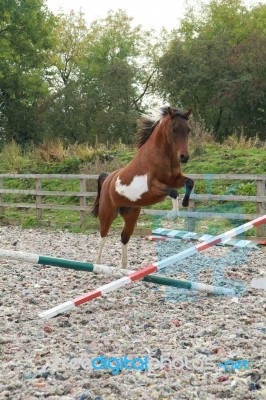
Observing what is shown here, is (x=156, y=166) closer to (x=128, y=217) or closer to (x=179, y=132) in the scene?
(x=179, y=132)

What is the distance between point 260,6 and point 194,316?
40.5 m

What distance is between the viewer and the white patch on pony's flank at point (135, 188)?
5.65 m

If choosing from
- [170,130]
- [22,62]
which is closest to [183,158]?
[170,130]

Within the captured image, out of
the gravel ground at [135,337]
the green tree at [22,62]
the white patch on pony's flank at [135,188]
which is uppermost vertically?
the green tree at [22,62]

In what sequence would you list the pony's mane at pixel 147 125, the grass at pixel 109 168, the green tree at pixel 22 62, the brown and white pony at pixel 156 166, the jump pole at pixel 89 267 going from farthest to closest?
the green tree at pixel 22 62
the grass at pixel 109 168
the pony's mane at pixel 147 125
the brown and white pony at pixel 156 166
the jump pole at pixel 89 267

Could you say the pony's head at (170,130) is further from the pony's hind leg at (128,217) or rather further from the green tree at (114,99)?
the green tree at (114,99)

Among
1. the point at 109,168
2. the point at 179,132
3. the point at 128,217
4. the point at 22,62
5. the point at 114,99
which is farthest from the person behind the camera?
the point at 114,99

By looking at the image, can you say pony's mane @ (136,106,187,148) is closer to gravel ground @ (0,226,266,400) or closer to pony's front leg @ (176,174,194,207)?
pony's front leg @ (176,174,194,207)

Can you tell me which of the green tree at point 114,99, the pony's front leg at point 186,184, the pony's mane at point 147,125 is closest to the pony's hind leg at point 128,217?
the pony's mane at point 147,125

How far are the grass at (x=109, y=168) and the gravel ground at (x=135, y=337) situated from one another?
4.86 m

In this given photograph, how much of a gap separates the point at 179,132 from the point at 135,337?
6.21ft

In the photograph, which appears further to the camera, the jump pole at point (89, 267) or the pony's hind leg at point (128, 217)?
the pony's hind leg at point (128, 217)

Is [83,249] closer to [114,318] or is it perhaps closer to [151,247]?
[151,247]

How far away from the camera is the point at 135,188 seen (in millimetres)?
5750
